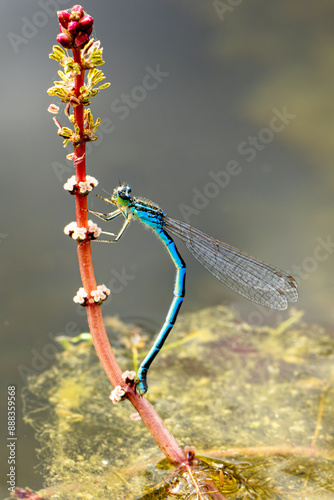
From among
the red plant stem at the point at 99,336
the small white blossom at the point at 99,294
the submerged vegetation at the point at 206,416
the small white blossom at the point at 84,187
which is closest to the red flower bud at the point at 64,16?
the red plant stem at the point at 99,336

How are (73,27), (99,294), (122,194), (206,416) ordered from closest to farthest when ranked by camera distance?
(73,27)
(99,294)
(122,194)
(206,416)

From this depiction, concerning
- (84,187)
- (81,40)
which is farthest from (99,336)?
(81,40)

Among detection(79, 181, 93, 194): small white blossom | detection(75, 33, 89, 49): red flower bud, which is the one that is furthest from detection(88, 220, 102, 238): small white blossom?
detection(75, 33, 89, 49): red flower bud

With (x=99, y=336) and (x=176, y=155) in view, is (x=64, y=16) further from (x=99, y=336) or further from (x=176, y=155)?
(x=176, y=155)

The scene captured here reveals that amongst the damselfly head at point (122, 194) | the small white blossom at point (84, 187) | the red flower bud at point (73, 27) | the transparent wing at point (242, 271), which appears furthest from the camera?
the transparent wing at point (242, 271)

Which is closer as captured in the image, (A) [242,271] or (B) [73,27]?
(B) [73,27]

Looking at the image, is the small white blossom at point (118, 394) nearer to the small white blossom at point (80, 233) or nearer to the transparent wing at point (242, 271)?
the small white blossom at point (80, 233)
